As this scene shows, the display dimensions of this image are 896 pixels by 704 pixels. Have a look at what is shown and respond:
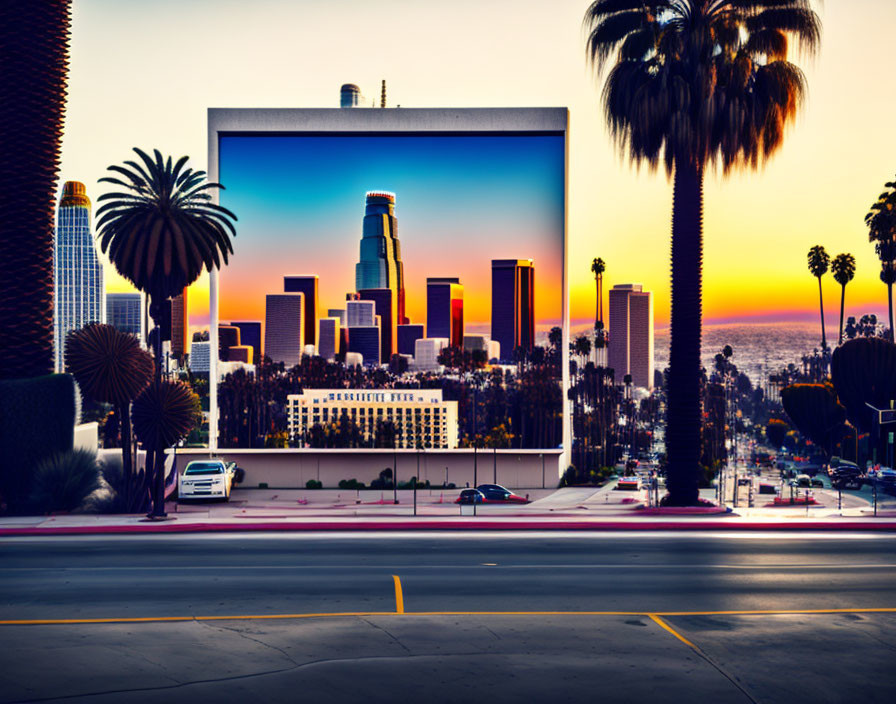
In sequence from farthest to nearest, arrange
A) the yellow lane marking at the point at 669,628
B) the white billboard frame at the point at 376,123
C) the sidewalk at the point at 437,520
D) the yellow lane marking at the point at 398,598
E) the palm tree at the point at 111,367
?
the white billboard frame at the point at 376,123 < the palm tree at the point at 111,367 < the sidewalk at the point at 437,520 < the yellow lane marking at the point at 398,598 < the yellow lane marking at the point at 669,628

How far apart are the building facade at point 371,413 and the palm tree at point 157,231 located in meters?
23.2

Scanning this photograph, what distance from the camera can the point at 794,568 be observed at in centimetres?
2186

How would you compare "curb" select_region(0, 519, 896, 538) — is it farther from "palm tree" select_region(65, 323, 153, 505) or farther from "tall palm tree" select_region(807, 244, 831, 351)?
"tall palm tree" select_region(807, 244, 831, 351)

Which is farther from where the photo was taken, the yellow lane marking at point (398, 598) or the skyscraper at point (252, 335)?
the skyscraper at point (252, 335)

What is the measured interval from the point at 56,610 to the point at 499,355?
163 ft

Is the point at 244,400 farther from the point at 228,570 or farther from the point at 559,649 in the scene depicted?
the point at 559,649

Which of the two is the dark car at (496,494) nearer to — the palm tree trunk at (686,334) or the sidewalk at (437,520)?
the sidewalk at (437,520)

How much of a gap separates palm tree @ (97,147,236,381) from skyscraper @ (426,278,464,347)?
87.9 ft

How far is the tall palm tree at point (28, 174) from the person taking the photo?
3600 cm

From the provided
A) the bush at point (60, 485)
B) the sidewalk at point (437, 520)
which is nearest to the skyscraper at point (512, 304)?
the sidewalk at point (437, 520)

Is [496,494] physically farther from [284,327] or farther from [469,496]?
[284,327]

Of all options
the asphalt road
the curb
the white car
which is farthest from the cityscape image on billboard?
the asphalt road

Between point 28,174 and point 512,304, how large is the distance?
110ft

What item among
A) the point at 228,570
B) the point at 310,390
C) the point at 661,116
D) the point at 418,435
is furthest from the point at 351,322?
the point at 228,570
